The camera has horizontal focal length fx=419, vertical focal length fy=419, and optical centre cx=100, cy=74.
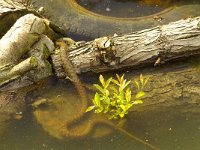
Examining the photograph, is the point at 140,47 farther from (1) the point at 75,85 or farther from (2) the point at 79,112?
(2) the point at 79,112

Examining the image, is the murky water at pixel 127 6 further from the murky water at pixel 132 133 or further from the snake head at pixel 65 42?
the murky water at pixel 132 133

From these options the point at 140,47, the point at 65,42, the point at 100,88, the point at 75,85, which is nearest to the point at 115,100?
the point at 100,88

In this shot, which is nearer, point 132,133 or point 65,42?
point 132,133

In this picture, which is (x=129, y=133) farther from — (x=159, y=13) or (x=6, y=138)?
(x=159, y=13)

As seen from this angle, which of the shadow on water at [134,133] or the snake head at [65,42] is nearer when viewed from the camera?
the shadow on water at [134,133]

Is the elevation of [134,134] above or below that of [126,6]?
below

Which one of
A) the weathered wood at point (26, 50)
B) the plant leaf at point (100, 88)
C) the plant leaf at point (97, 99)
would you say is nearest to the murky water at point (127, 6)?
the weathered wood at point (26, 50)

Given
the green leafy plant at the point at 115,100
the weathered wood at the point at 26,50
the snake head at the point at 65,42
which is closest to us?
the green leafy plant at the point at 115,100
